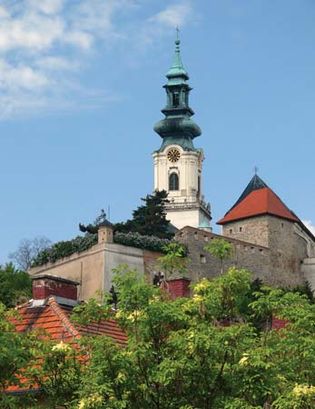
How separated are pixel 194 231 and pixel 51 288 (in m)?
44.9

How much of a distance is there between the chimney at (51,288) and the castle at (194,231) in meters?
29.9

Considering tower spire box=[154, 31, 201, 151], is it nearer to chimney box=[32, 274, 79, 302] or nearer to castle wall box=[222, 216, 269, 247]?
castle wall box=[222, 216, 269, 247]

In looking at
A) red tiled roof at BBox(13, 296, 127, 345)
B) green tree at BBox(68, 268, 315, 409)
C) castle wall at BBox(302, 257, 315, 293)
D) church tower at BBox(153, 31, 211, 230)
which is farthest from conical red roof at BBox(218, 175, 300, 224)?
green tree at BBox(68, 268, 315, 409)

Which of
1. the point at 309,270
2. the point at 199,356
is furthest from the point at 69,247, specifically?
the point at 199,356

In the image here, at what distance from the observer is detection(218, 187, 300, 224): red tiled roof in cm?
7544

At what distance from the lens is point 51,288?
821 inches

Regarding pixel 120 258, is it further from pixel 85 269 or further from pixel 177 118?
pixel 177 118

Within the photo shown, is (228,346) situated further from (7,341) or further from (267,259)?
(267,259)

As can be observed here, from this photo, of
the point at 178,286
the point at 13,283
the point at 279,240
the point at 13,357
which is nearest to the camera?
the point at 13,357

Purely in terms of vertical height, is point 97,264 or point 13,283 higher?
point 97,264

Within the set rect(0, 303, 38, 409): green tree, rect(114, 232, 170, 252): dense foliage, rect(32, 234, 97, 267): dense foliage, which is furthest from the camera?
rect(114, 232, 170, 252): dense foliage

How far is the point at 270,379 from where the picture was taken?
47.9 ft

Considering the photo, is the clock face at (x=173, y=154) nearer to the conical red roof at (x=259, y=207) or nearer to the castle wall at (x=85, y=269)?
the conical red roof at (x=259, y=207)

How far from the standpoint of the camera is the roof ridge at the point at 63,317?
1818 centimetres
